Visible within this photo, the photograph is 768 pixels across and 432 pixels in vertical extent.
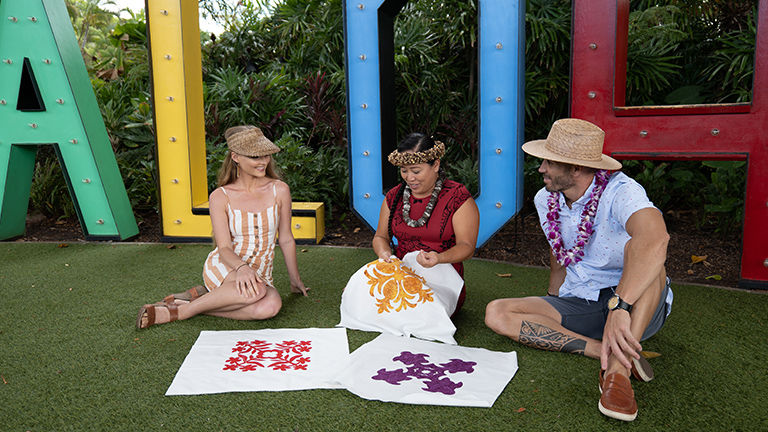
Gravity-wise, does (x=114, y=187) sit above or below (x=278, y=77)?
below

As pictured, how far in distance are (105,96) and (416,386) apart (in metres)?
6.22

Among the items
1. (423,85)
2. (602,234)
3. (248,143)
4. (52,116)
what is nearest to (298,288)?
(248,143)

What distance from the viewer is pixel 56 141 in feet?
16.7

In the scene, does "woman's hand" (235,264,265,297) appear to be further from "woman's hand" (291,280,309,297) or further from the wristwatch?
the wristwatch

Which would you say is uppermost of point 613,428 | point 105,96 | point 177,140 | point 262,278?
point 105,96

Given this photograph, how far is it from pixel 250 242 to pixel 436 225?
3.62ft

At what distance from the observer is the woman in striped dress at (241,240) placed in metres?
3.14

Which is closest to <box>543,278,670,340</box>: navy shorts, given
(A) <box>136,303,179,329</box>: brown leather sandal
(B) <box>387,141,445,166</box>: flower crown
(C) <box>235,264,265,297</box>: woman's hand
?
(B) <box>387,141,445,166</box>: flower crown

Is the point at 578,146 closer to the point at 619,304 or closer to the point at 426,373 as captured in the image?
the point at 619,304

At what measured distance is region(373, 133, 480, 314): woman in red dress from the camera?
2971mm

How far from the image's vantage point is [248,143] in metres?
3.20

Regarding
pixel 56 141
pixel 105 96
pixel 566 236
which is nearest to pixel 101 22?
pixel 105 96

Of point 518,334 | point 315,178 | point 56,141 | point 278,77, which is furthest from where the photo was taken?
point 278,77

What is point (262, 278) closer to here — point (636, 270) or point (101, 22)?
point (636, 270)
